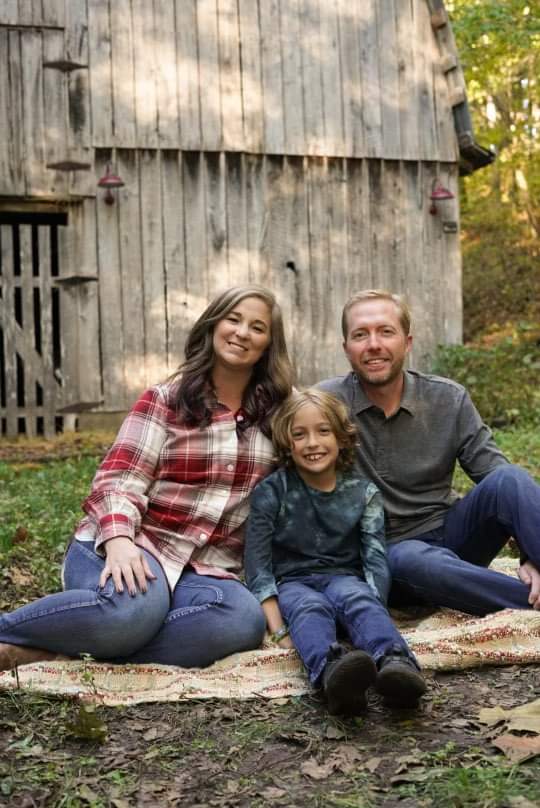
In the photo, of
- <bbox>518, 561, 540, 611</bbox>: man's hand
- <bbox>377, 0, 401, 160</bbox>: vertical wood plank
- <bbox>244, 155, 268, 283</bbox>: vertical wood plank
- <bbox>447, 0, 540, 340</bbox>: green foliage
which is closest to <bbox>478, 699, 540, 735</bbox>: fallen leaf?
<bbox>518, 561, 540, 611</bbox>: man's hand

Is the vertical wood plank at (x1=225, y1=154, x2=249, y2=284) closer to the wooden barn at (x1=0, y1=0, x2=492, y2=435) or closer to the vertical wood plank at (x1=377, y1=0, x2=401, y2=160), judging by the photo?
the wooden barn at (x1=0, y1=0, x2=492, y2=435)

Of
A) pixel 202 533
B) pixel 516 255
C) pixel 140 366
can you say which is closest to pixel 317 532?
pixel 202 533

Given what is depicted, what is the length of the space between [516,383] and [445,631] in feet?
24.8

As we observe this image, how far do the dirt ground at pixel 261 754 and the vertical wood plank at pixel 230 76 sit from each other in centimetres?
773

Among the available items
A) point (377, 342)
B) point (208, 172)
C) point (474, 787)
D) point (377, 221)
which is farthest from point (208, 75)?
point (474, 787)

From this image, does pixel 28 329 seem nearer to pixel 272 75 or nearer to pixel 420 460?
pixel 272 75

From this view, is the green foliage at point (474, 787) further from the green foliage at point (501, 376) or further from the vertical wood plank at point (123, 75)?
the vertical wood plank at point (123, 75)

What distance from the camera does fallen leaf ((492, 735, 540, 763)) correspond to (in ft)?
8.36

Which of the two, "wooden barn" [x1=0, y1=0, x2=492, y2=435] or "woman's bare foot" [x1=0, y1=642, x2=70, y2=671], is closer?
"woman's bare foot" [x1=0, y1=642, x2=70, y2=671]

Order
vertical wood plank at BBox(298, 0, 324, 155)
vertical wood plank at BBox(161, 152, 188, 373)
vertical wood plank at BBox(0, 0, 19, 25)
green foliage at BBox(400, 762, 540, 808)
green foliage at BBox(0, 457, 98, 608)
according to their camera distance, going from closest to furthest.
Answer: green foliage at BBox(400, 762, 540, 808)
green foliage at BBox(0, 457, 98, 608)
vertical wood plank at BBox(0, 0, 19, 25)
vertical wood plank at BBox(161, 152, 188, 373)
vertical wood plank at BBox(298, 0, 324, 155)

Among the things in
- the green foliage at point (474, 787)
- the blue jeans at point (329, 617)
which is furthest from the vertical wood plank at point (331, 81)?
the green foliage at point (474, 787)

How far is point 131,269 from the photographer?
9.69 m

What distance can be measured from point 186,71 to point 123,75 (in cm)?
68

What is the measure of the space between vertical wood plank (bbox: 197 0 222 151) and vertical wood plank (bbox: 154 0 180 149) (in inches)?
11.1
